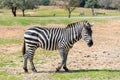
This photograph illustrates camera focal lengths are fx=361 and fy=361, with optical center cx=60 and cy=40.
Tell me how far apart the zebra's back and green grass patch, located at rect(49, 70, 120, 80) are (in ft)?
4.01

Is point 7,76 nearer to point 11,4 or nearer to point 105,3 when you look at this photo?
point 11,4

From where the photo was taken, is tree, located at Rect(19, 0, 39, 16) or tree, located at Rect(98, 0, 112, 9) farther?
tree, located at Rect(98, 0, 112, 9)

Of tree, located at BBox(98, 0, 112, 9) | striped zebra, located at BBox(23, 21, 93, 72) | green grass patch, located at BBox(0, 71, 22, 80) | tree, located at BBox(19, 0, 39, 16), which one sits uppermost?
striped zebra, located at BBox(23, 21, 93, 72)

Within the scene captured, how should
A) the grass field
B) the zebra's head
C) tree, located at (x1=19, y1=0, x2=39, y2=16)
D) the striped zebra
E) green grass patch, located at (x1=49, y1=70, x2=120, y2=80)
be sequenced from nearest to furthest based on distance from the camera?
green grass patch, located at (x1=49, y1=70, x2=120, y2=80) → the grass field → the zebra's head → the striped zebra → tree, located at (x1=19, y1=0, x2=39, y2=16)

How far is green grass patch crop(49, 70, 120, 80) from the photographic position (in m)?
12.1

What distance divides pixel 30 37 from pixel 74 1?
66.5 metres

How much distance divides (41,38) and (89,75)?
231 cm

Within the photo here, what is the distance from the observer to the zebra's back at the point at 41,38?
13.3 m

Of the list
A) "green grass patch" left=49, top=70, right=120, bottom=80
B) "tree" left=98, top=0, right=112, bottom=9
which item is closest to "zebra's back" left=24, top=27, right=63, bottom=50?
"green grass patch" left=49, top=70, right=120, bottom=80

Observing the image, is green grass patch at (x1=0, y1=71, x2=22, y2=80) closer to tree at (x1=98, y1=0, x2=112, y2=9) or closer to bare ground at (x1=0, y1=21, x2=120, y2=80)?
bare ground at (x1=0, y1=21, x2=120, y2=80)

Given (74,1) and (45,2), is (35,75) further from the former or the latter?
(45,2)

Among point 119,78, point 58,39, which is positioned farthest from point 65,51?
point 119,78

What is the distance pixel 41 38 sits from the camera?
43.8ft

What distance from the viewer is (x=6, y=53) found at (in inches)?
740
